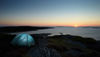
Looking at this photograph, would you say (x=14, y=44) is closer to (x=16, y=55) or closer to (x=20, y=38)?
(x=20, y=38)

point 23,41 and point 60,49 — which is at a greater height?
point 23,41

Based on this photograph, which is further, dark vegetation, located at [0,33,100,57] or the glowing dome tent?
the glowing dome tent

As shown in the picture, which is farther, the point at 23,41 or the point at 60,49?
the point at 60,49

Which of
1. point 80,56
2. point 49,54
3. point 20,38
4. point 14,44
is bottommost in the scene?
point 80,56

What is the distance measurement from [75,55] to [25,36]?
917 cm

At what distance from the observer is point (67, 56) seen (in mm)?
12141

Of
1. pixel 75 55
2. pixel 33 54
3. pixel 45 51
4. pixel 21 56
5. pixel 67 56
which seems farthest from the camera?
pixel 75 55

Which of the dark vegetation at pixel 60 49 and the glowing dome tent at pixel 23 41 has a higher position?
the glowing dome tent at pixel 23 41

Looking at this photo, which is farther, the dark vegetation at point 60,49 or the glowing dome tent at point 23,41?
the glowing dome tent at point 23,41

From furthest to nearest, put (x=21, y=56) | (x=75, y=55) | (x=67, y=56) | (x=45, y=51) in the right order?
(x=75, y=55), (x=67, y=56), (x=45, y=51), (x=21, y=56)

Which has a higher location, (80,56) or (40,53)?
(40,53)

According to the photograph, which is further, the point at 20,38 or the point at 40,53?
the point at 20,38

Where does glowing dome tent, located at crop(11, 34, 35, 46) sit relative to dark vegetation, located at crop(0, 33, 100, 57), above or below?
above

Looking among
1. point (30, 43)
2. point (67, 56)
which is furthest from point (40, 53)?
point (67, 56)
